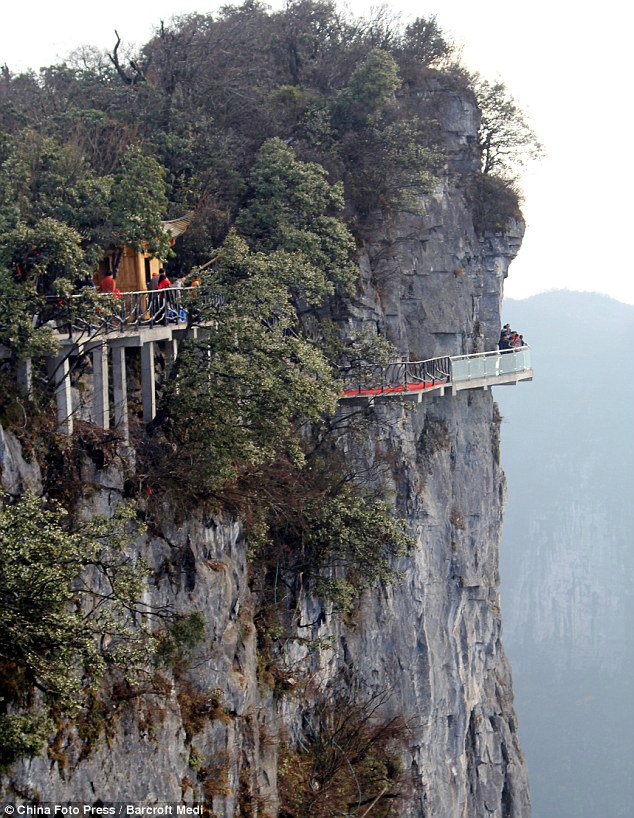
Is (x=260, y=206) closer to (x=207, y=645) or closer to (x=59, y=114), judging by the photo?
(x=59, y=114)

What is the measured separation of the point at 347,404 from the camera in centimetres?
3262

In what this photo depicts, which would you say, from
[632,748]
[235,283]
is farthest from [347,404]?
[632,748]

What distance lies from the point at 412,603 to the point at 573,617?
129514 mm

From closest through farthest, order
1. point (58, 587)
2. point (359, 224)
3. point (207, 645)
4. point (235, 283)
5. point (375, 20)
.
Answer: point (58, 587) → point (207, 645) → point (235, 283) → point (359, 224) → point (375, 20)

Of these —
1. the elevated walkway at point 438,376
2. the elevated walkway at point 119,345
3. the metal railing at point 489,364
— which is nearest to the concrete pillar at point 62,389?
the elevated walkway at point 119,345

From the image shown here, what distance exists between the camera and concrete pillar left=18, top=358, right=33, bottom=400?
2030 centimetres

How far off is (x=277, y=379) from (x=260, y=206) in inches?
371

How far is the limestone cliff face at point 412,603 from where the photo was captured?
2156 centimetres

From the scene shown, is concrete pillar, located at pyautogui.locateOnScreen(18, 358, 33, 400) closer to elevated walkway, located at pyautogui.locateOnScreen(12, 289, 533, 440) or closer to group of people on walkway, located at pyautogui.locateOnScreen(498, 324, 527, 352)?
elevated walkway, located at pyautogui.locateOnScreen(12, 289, 533, 440)

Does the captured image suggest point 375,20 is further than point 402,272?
Yes

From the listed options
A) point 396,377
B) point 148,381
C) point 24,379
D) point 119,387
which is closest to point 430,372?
point 396,377

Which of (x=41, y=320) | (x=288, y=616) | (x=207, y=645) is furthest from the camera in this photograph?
(x=288, y=616)

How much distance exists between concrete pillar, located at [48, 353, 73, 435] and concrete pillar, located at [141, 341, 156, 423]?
2694 mm

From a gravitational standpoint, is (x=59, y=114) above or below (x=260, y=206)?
above
